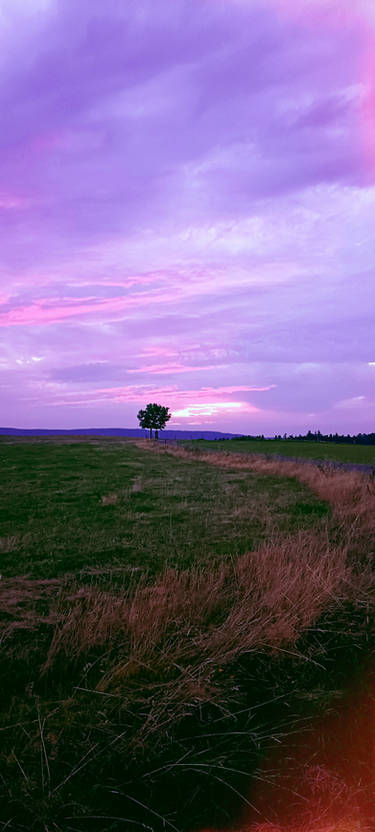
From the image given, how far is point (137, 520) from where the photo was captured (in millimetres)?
12891

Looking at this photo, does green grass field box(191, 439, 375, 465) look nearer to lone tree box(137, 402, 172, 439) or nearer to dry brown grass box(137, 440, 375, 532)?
dry brown grass box(137, 440, 375, 532)

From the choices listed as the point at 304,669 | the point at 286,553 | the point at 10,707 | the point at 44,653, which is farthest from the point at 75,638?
the point at 286,553

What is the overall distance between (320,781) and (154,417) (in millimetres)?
129748

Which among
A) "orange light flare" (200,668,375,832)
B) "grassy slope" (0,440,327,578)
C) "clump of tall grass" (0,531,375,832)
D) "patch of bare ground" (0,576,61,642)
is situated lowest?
"grassy slope" (0,440,327,578)

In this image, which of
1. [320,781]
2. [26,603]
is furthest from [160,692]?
[26,603]

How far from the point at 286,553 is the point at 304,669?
297cm

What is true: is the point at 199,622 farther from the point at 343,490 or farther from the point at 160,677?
the point at 343,490

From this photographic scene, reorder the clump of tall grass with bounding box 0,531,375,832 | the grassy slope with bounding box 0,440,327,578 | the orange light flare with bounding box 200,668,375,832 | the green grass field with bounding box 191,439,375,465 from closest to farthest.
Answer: the orange light flare with bounding box 200,668,375,832 < the clump of tall grass with bounding box 0,531,375,832 < the grassy slope with bounding box 0,440,327,578 < the green grass field with bounding box 191,439,375,465

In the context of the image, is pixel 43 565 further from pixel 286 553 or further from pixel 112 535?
pixel 286 553

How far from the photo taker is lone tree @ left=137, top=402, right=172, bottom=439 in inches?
5157

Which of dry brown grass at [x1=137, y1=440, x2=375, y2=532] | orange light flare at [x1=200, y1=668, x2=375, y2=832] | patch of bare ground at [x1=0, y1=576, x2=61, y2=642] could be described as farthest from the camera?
dry brown grass at [x1=137, y1=440, x2=375, y2=532]

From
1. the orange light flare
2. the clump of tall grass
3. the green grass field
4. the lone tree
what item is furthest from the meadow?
the lone tree

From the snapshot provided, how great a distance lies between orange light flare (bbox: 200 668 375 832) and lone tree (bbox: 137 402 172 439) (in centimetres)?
12788

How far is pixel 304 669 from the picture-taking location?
4.26 m
